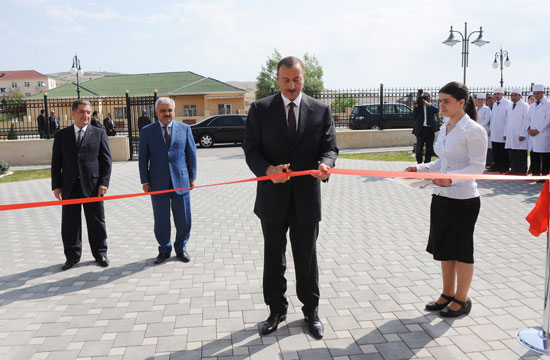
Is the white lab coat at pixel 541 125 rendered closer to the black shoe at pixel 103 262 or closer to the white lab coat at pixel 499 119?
the white lab coat at pixel 499 119

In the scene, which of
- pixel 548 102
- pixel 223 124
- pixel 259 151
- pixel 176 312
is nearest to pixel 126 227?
pixel 176 312

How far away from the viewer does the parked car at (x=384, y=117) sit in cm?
2114

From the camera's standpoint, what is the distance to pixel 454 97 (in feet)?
11.5

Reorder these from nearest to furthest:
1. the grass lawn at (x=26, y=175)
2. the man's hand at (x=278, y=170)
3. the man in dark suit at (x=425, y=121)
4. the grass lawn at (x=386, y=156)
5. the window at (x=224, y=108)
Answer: the man's hand at (x=278, y=170)
the man in dark suit at (x=425, y=121)
the grass lawn at (x=26, y=175)
the grass lawn at (x=386, y=156)
the window at (x=224, y=108)

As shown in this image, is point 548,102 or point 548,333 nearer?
point 548,333

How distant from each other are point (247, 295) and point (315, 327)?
3.25 feet

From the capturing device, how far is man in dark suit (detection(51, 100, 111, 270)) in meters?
5.06

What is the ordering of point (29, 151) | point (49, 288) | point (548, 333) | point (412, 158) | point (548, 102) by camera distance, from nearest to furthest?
point (548, 333) < point (49, 288) < point (548, 102) < point (412, 158) < point (29, 151)

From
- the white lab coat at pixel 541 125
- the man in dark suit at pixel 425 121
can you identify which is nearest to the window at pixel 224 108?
the man in dark suit at pixel 425 121

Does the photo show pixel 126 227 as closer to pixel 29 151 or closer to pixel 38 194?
pixel 38 194

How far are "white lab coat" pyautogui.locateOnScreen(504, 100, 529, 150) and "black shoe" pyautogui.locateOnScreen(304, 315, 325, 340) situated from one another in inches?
356

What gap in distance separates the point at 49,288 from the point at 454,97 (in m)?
4.24

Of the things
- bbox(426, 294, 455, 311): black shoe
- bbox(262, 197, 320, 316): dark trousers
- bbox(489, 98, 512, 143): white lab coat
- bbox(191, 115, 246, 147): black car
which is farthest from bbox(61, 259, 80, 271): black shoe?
bbox(191, 115, 246, 147): black car

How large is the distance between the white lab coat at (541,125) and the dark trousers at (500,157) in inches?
68.7
